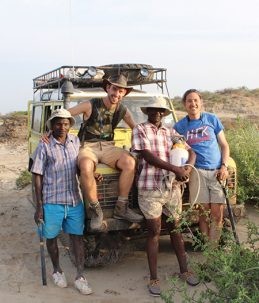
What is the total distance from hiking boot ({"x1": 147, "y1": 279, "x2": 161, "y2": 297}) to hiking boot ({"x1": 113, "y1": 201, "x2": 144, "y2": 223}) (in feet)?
2.00

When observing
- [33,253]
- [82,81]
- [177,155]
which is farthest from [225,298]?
[82,81]

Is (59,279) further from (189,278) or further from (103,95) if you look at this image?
(103,95)

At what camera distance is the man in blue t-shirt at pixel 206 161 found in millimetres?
5031

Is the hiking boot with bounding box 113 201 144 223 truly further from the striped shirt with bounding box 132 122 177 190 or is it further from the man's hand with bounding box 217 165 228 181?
the man's hand with bounding box 217 165 228 181

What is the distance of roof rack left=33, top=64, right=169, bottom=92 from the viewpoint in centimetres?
683

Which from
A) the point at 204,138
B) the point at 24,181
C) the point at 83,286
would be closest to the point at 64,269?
the point at 83,286

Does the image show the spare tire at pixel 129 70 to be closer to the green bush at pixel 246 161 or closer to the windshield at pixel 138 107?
the windshield at pixel 138 107

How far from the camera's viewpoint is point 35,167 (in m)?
4.73

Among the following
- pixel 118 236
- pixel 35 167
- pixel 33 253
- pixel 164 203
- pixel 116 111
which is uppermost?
pixel 116 111

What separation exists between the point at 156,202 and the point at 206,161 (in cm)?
75

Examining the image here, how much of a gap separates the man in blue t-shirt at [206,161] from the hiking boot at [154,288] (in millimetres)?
733

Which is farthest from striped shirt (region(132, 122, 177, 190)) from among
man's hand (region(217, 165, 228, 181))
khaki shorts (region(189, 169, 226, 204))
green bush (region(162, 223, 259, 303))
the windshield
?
the windshield

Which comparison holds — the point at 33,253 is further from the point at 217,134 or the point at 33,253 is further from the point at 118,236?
the point at 217,134

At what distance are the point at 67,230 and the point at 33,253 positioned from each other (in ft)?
4.66
